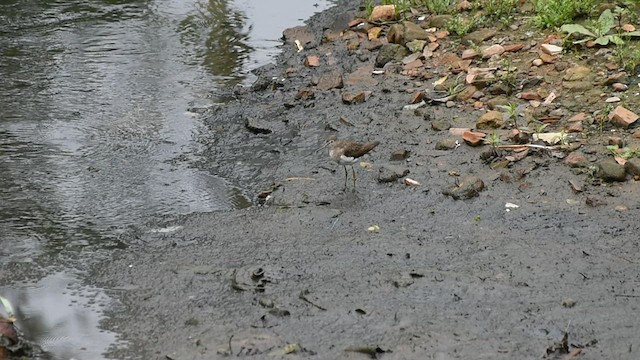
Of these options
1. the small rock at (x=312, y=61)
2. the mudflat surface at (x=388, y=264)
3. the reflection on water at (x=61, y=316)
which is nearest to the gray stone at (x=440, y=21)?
the small rock at (x=312, y=61)

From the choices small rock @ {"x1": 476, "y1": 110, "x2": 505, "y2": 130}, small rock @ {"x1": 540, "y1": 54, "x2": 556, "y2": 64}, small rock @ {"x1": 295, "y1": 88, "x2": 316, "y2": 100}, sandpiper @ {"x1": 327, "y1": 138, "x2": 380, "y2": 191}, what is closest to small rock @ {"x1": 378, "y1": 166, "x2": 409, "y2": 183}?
sandpiper @ {"x1": 327, "y1": 138, "x2": 380, "y2": 191}

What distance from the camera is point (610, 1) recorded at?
20.1ft

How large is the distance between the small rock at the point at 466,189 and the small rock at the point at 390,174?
30cm

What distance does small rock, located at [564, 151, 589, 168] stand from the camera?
455 cm

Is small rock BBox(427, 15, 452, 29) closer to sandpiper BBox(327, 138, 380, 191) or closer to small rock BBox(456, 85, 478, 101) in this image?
small rock BBox(456, 85, 478, 101)

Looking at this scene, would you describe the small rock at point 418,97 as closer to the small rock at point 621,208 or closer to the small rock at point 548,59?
the small rock at point 548,59

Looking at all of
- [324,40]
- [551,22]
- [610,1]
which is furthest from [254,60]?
[610,1]

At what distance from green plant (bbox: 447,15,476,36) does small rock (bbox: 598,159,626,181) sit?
2.21 m

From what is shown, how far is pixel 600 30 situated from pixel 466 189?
1985 millimetres

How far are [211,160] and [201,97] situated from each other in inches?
41.5

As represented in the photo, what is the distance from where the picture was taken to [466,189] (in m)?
4.40

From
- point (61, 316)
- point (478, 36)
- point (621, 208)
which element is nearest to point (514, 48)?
point (478, 36)

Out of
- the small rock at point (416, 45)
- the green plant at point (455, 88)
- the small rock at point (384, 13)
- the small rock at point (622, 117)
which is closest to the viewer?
the small rock at point (622, 117)

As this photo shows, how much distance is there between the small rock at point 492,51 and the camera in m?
5.90
